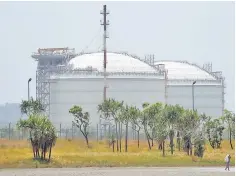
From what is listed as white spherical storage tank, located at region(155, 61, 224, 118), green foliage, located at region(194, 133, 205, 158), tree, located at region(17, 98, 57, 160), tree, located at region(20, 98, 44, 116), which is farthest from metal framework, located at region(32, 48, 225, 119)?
tree, located at region(17, 98, 57, 160)

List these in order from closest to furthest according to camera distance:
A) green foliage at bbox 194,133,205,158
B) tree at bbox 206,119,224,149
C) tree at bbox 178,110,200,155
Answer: green foliage at bbox 194,133,205,158, tree at bbox 178,110,200,155, tree at bbox 206,119,224,149

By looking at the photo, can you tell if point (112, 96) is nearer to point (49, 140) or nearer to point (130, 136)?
point (130, 136)

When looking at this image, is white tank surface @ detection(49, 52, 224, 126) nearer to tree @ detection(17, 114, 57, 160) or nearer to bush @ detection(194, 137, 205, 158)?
bush @ detection(194, 137, 205, 158)

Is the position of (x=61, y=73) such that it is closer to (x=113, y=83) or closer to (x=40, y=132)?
(x=113, y=83)

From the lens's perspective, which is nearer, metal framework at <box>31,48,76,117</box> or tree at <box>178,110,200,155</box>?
tree at <box>178,110,200,155</box>

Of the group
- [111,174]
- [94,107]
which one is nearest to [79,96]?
[94,107]

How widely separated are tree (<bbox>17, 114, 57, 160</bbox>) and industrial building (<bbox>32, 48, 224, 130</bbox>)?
60204mm

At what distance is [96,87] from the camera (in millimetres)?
123250

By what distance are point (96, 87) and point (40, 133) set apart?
6636 cm

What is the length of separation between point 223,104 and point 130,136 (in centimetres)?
2208

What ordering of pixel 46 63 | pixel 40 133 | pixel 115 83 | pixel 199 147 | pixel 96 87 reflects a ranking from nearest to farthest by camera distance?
pixel 40 133 < pixel 199 147 < pixel 96 87 < pixel 115 83 < pixel 46 63

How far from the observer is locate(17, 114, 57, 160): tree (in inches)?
2243

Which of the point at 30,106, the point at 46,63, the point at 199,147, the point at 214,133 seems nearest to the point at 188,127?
the point at 199,147

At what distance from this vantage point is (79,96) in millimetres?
123125
